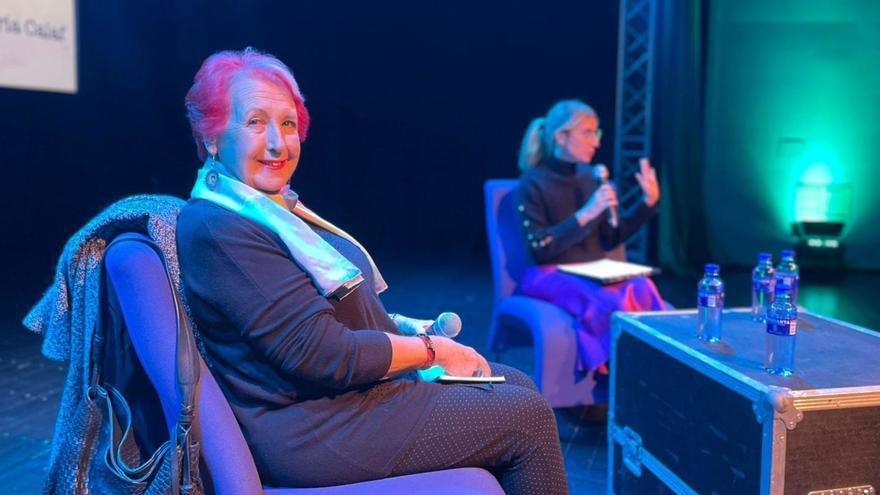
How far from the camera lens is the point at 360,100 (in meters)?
9.15

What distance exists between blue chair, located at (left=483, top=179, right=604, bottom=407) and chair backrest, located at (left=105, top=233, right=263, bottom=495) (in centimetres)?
183

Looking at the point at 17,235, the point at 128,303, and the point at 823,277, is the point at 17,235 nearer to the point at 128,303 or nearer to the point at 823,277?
the point at 128,303

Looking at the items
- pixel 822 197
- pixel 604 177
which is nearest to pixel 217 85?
pixel 604 177

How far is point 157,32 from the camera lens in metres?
7.71

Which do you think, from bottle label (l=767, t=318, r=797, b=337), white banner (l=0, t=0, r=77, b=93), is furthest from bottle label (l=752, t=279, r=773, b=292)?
white banner (l=0, t=0, r=77, b=93)

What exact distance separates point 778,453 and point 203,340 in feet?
4.08

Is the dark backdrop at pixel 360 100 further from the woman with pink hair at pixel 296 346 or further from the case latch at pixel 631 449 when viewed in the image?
the woman with pink hair at pixel 296 346

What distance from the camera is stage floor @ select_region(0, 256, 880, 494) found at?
2.90m

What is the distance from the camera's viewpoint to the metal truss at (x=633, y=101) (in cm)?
725

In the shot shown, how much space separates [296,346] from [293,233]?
224 millimetres

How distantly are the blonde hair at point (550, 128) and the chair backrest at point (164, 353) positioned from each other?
2436mm

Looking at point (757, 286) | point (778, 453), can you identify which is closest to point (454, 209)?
point (757, 286)

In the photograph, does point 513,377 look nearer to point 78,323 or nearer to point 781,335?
point 781,335

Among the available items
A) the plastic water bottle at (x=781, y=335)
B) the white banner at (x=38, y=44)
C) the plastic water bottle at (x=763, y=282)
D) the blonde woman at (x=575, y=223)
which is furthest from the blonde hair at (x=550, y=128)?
the white banner at (x=38, y=44)
